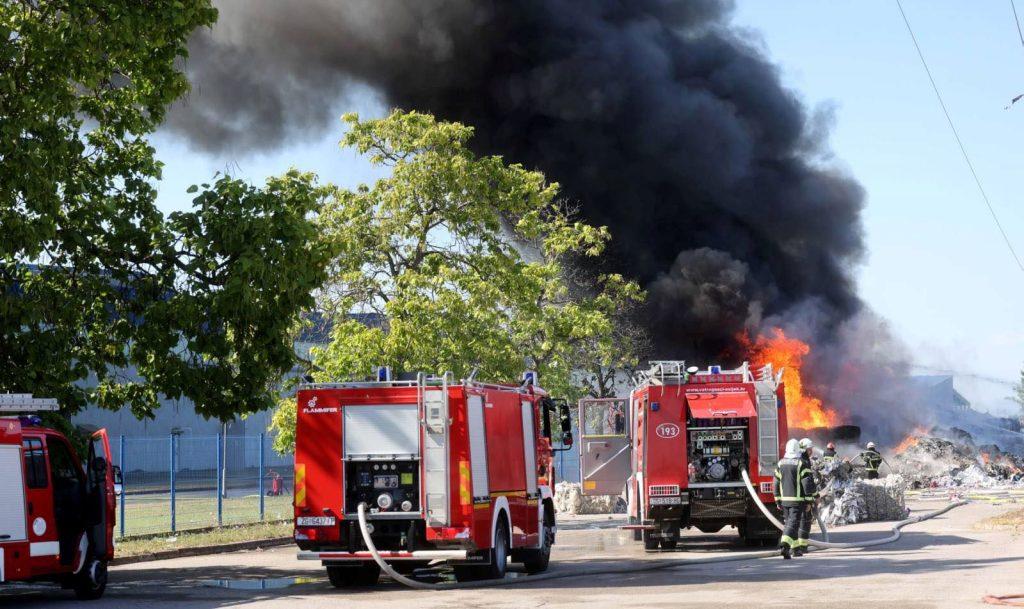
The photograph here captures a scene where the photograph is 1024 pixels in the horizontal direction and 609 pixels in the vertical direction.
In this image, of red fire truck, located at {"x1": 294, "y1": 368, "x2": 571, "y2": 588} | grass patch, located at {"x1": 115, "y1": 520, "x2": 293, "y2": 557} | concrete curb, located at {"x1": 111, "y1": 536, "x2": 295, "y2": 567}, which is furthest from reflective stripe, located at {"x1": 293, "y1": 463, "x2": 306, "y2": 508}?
grass patch, located at {"x1": 115, "y1": 520, "x2": 293, "y2": 557}

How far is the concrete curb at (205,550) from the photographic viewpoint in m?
21.9

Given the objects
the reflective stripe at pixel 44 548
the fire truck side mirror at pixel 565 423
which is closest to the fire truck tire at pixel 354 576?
the reflective stripe at pixel 44 548

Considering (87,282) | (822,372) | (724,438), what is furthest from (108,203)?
(822,372)

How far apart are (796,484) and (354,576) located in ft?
21.5

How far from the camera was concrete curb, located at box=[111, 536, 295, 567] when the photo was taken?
71.8ft

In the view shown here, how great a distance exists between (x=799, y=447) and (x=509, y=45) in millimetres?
Result: 20342

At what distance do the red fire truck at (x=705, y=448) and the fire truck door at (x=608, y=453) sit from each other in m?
1.22

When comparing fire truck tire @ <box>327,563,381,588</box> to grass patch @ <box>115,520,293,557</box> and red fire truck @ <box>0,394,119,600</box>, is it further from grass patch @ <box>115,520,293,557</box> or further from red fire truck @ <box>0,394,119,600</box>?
grass patch @ <box>115,520,293,557</box>

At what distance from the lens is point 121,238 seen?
18.2 metres

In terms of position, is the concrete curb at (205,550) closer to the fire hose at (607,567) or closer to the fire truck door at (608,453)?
the fire hose at (607,567)

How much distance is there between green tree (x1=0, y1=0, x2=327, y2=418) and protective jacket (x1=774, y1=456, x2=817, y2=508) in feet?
24.4

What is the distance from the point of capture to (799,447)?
64.5 ft

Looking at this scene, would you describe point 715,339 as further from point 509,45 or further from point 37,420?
point 37,420

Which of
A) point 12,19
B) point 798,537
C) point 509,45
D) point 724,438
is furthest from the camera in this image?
point 509,45
